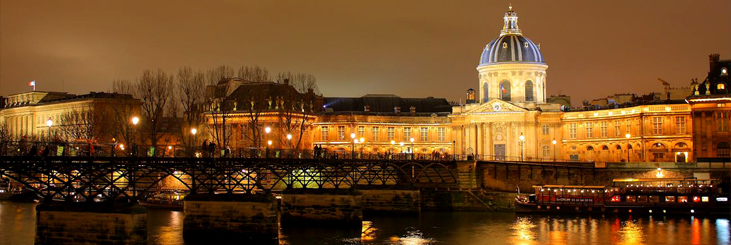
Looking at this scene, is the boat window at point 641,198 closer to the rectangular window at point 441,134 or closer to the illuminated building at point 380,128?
the illuminated building at point 380,128

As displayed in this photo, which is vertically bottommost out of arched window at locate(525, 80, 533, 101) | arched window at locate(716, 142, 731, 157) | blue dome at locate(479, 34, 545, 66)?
arched window at locate(716, 142, 731, 157)

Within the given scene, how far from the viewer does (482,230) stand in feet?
271

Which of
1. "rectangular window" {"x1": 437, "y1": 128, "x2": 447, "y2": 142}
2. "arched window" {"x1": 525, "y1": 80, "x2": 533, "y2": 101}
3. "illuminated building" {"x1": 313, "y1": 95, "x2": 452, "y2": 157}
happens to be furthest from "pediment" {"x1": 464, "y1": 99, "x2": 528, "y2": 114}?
"rectangular window" {"x1": 437, "y1": 128, "x2": 447, "y2": 142}

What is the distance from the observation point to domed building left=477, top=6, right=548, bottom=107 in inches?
5989

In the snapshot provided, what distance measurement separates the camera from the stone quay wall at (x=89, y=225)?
5628 cm

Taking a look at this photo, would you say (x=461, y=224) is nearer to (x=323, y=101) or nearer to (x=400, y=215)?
(x=400, y=215)

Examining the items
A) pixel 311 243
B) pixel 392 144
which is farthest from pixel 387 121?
pixel 311 243

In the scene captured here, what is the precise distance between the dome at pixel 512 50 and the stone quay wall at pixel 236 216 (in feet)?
293

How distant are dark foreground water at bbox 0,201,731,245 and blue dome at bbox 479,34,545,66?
58211 millimetres

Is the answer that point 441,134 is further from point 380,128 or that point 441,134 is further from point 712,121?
point 712,121

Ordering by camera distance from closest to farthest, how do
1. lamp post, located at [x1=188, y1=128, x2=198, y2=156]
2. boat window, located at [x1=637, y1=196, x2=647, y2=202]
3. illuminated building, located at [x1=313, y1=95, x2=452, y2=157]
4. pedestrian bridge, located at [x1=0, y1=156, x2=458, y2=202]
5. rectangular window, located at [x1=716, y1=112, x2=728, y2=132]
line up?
pedestrian bridge, located at [x1=0, y1=156, x2=458, y2=202], lamp post, located at [x1=188, y1=128, x2=198, y2=156], boat window, located at [x1=637, y1=196, x2=647, y2=202], rectangular window, located at [x1=716, y1=112, x2=728, y2=132], illuminated building, located at [x1=313, y1=95, x2=452, y2=157]

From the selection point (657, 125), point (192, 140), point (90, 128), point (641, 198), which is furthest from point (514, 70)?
point (90, 128)

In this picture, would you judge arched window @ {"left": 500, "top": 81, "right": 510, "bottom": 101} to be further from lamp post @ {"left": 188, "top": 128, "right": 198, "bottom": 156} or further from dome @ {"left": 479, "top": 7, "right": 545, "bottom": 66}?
lamp post @ {"left": 188, "top": 128, "right": 198, "bottom": 156}

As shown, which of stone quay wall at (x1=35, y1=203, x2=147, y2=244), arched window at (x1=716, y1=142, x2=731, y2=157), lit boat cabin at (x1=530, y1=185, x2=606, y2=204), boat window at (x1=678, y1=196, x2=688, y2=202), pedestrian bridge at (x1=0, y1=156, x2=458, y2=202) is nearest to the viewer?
stone quay wall at (x1=35, y1=203, x2=147, y2=244)
